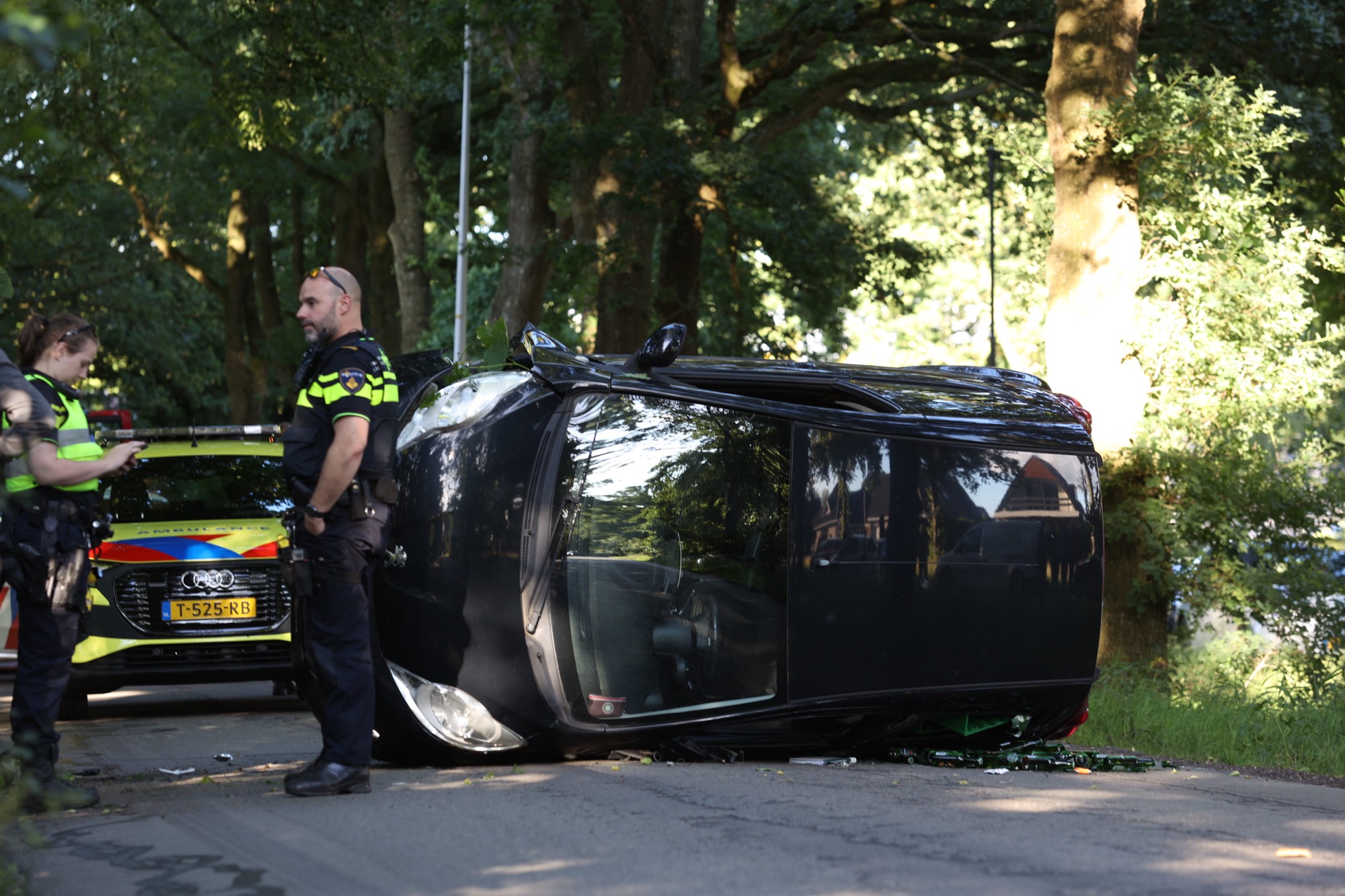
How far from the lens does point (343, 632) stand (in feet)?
19.2

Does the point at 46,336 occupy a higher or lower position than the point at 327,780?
higher

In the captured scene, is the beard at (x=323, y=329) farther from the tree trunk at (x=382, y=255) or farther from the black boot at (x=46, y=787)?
the tree trunk at (x=382, y=255)

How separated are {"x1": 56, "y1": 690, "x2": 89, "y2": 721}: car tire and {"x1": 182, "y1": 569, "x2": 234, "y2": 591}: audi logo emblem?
1.06 meters

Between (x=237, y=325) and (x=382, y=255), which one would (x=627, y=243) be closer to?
(x=382, y=255)

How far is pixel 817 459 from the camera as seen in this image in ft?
21.3

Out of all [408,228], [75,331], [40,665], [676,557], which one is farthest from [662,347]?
[408,228]

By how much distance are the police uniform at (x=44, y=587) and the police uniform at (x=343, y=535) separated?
2.71 ft

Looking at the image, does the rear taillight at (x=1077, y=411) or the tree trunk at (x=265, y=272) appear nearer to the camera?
the rear taillight at (x=1077, y=411)

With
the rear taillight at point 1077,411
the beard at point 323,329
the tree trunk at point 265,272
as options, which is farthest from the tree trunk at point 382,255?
the beard at point 323,329

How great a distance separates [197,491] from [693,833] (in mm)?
6290

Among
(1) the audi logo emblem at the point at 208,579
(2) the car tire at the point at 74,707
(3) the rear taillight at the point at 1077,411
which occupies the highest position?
(3) the rear taillight at the point at 1077,411

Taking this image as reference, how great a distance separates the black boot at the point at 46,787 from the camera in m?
5.27

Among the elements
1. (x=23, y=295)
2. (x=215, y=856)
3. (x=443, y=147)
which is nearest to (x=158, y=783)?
(x=215, y=856)

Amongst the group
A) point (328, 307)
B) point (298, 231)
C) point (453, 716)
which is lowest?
point (453, 716)
